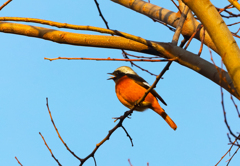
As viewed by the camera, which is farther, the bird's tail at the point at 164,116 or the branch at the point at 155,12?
the bird's tail at the point at 164,116

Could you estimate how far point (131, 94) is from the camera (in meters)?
4.88

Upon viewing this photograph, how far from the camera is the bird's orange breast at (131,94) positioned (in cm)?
486

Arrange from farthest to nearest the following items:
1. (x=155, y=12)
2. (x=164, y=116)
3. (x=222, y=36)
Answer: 1. (x=164, y=116)
2. (x=155, y=12)
3. (x=222, y=36)

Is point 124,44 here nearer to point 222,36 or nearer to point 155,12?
point 222,36

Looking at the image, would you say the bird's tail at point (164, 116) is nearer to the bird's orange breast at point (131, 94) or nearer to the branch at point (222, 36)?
the bird's orange breast at point (131, 94)

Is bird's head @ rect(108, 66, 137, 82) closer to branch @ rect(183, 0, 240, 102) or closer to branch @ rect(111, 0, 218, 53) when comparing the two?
branch @ rect(111, 0, 218, 53)

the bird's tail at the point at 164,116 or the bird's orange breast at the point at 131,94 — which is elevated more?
the bird's orange breast at the point at 131,94

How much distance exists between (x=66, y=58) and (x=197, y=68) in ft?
4.06

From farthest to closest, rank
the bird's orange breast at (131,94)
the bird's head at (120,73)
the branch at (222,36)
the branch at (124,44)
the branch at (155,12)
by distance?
the bird's head at (120,73) < the bird's orange breast at (131,94) < the branch at (155,12) < the branch at (124,44) < the branch at (222,36)

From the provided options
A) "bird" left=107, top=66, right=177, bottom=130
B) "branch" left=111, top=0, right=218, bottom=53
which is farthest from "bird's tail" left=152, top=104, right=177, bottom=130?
"branch" left=111, top=0, right=218, bottom=53

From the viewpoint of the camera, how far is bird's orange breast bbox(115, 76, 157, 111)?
191 inches

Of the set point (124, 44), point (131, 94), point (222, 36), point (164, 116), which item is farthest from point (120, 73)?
point (222, 36)

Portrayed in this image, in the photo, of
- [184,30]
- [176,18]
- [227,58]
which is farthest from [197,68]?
[176,18]

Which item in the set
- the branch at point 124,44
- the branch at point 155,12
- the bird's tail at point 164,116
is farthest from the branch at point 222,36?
the bird's tail at point 164,116
